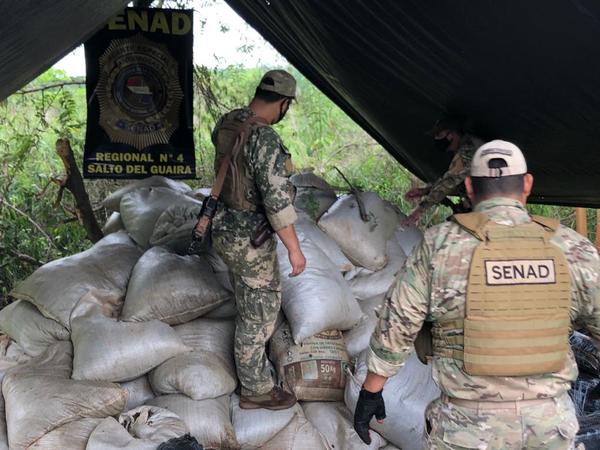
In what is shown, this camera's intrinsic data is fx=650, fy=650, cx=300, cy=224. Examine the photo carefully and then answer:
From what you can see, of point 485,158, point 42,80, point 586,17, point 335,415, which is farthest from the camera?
point 42,80

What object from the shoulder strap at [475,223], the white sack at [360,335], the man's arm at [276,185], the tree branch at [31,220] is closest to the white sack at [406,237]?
the white sack at [360,335]

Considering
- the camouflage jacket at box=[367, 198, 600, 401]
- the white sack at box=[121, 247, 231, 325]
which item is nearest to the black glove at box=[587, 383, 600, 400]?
the camouflage jacket at box=[367, 198, 600, 401]

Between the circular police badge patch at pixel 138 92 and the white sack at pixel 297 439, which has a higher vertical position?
the circular police badge patch at pixel 138 92

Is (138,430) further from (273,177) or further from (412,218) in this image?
(412,218)

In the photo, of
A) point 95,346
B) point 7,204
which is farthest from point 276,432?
point 7,204

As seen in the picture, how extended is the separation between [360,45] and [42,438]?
1.88 metres

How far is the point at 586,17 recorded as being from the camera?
1644mm

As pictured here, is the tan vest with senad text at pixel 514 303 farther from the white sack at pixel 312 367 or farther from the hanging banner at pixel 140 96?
the hanging banner at pixel 140 96

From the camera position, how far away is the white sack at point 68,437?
2070 millimetres

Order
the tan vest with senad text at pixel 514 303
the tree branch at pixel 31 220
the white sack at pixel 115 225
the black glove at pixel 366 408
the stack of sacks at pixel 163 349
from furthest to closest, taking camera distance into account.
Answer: the tree branch at pixel 31 220, the white sack at pixel 115 225, the stack of sacks at pixel 163 349, the black glove at pixel 366 408, the tan vest with senad text at pixel 514 303

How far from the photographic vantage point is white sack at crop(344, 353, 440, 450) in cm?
250

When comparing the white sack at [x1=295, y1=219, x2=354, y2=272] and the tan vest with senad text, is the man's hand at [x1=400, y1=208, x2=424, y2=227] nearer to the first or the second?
the white sack at [x1=295, y1=219, x2=354, y2=272]

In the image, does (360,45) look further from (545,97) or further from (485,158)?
(485,158)

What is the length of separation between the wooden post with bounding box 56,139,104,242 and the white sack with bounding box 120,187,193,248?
352 millimetres
